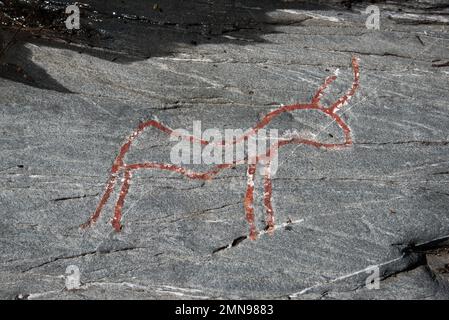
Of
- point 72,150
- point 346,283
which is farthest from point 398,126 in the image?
point 72,150

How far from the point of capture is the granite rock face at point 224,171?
6.26 meters

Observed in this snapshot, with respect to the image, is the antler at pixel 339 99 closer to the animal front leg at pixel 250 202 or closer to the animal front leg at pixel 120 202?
the animal front leg at pixel 250 202

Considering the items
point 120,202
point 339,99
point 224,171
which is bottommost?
point 120,202

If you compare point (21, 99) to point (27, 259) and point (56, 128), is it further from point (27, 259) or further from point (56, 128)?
point (27, 259)

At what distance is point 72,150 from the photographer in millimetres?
7207

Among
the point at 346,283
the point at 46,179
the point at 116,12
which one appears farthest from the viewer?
the point at 116,12

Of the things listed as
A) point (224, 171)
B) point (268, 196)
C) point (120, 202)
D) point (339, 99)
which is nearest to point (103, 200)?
point (120, 202)

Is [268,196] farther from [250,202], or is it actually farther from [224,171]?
[224,171]

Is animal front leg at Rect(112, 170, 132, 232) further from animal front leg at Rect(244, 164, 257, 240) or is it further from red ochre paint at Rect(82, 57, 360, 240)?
animal front leg at Rect(244, 164, 257, 240)

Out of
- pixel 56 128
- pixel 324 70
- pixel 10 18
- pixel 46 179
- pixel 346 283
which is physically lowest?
pixel 346 283

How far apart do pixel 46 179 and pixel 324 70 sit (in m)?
4.05

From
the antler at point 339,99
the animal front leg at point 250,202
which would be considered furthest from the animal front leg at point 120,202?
the antler at point 339,99

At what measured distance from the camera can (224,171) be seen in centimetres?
712

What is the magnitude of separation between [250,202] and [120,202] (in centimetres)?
145
